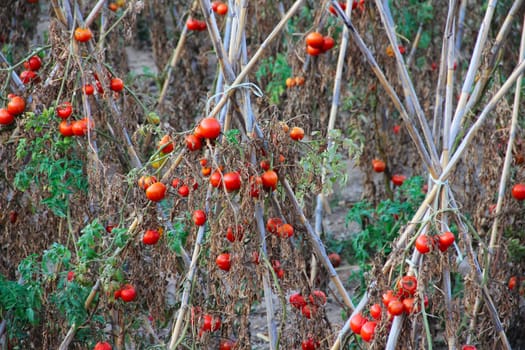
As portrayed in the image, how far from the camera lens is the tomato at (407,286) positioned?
5.59 ft

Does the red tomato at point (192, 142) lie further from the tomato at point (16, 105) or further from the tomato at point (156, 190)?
the tomato at point (16, 105)

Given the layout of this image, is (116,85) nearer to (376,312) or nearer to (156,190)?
(156,190)

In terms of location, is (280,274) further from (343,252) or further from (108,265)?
(343,252)

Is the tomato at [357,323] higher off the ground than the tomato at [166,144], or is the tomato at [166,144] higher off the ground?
the tomato at [166,144]

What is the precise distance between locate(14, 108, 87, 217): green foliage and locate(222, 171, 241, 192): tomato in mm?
587

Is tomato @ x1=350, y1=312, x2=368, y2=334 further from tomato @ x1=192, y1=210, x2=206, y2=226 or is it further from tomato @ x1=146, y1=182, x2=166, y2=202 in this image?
tomato @ x1=146, y1=182, x2=166, y2=202

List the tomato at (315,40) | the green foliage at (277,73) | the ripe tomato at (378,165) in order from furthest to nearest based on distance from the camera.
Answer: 1. the green foliage at (277,73)
2. the ripe tomato at (378,165)
3. the tomato at (315,40)

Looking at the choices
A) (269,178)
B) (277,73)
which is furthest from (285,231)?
(277,73)

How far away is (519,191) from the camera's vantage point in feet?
7.74

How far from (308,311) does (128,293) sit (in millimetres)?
468

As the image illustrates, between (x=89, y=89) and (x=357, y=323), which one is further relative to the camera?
(x=89, y=89)

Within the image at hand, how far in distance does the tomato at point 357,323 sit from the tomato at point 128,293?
573 millimetres

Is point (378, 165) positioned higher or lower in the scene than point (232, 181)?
lower

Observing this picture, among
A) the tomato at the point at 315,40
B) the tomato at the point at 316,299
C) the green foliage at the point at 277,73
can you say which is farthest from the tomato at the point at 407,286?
the green foliage at the point at 277,73
